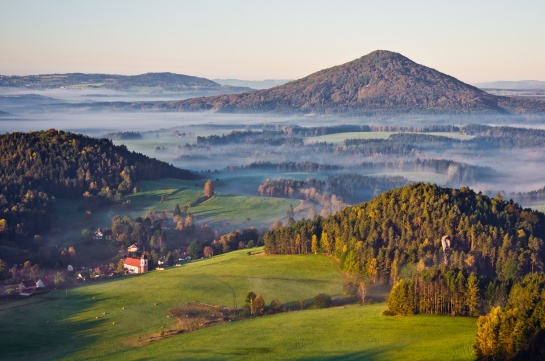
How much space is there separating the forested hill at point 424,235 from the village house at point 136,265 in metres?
12.1

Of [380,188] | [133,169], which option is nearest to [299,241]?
[133,169]

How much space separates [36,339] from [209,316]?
11999mm

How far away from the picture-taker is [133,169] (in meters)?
132

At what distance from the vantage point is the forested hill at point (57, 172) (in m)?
110

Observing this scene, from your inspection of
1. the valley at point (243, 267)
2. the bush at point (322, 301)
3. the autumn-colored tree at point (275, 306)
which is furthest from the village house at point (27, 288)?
the bush at point (322, 301)

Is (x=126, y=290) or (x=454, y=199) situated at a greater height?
(x=454, y=199)

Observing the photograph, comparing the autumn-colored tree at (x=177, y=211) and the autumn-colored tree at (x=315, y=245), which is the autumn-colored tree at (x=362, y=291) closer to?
the autumn-colored tree at (x=315, y=245)

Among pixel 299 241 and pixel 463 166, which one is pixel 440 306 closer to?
pixel 299 241

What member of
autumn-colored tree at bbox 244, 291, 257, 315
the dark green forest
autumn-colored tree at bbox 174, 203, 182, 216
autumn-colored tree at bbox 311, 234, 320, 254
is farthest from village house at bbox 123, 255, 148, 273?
autumn-colored tree at bbox 174, 203, 182, 216

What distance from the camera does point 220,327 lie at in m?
54.1

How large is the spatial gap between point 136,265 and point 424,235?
27.6 m

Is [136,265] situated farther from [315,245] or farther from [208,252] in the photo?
[315,245]

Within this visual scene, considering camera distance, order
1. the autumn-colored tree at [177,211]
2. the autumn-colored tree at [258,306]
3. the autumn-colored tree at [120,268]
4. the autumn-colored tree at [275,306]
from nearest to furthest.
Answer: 1. the autumn-colored tree at [258,306]
2. the autumn-colored tree at [275,306]
3. the autumn-colored tree at [120,268]
4. the autumn-colored tree at [177,211]

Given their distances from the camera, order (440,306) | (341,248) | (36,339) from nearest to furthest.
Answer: (36,339) → (440,306) → (341,248)
